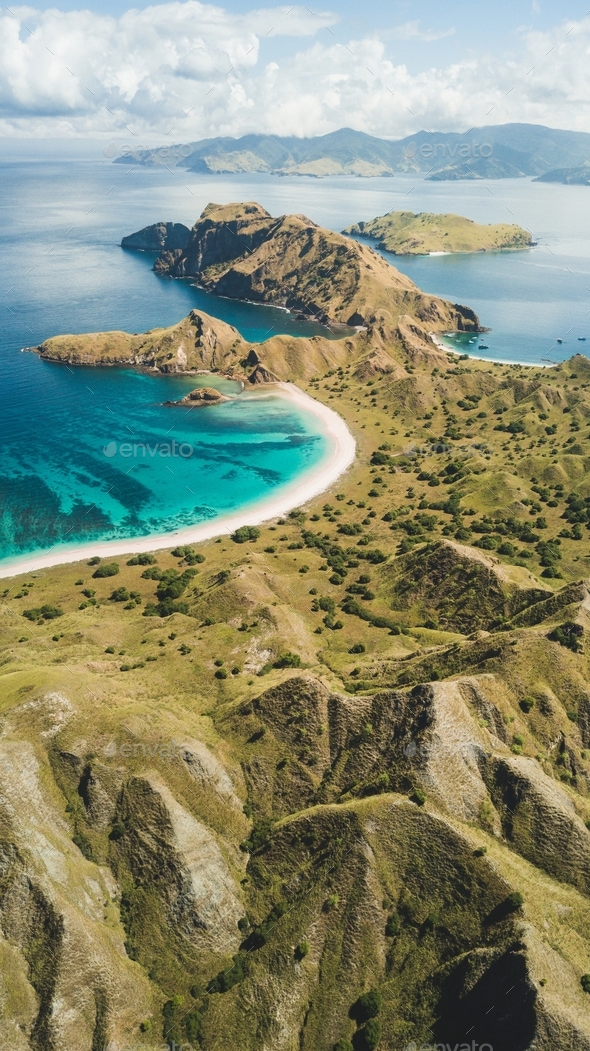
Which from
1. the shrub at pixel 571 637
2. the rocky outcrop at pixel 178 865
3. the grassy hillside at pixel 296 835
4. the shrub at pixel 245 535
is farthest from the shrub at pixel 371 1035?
the shrub at pixel 245 535

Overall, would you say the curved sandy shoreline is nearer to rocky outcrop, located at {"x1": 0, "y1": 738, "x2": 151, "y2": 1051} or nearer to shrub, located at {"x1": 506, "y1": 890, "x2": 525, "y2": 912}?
rocky outcrop, located at {"x1": 0, "y1": 738, "x2": 151, "y2": 1051}

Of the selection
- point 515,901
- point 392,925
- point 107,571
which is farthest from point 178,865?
point 107,571

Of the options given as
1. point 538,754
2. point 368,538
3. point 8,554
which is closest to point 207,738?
point 538,754

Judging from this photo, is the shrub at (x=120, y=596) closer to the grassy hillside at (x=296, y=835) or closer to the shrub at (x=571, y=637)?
the grassy hillside at (x=296, y=835)

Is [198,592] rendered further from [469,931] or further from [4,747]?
[469,931]

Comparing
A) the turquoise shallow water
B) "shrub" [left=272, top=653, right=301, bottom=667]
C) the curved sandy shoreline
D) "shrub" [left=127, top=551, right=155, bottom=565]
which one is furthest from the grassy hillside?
the turquoise shallow water

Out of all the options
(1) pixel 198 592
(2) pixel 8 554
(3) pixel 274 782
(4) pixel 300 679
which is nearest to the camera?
(3) pixel 274 782

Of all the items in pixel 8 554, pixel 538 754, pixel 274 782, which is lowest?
pixel 8 554
